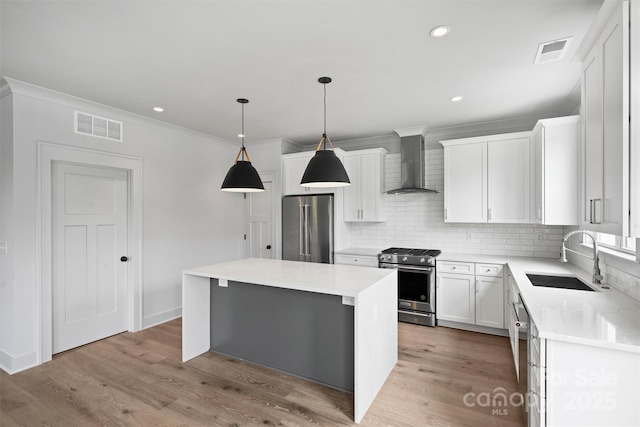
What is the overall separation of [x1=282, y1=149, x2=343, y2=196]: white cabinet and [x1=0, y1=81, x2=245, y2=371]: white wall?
986mm

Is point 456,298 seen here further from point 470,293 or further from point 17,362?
point 17,362

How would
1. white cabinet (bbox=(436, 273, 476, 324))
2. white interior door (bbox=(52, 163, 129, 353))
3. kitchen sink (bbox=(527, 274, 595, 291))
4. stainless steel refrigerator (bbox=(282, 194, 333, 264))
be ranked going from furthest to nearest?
1. stainless steel refrigerator (bbox=(282, 194, 333, 264))
2. white cabinet (bbox=(436, 273, 476, 324))
3. white interior door (bbox=(52, 163, 129, 353))
4. kitchen sink (bbox=(527, 274, 595, 291))

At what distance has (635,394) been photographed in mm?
1439

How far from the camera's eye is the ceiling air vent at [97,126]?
340 centimetres

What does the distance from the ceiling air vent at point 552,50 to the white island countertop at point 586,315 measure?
1795mm

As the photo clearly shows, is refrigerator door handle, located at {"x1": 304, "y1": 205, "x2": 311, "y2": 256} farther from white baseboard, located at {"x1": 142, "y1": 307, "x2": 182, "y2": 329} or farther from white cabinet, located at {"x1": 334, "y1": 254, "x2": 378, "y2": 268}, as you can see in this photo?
white baseboard, located at {"x1": 142, "y1": 307, "x2": 182, "y2": 329}

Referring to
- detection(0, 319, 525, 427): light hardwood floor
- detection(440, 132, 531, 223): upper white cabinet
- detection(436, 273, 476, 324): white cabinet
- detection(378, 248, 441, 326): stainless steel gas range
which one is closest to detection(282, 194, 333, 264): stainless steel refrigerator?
detection(378, 248, 441, 326): stainless steel gas range

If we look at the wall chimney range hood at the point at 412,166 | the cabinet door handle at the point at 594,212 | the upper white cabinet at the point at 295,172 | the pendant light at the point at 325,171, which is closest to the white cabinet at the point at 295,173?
the upper white cabinet at the point at 295,172

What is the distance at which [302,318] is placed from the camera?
2.78 metres

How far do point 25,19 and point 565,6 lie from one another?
10.9 feet

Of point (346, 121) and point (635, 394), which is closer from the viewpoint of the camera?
point (635, 394)

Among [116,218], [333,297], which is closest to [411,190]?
[333,297]

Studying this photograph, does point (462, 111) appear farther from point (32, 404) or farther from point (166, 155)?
point (32, 404)

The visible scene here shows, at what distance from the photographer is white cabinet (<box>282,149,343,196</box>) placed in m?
4.97
